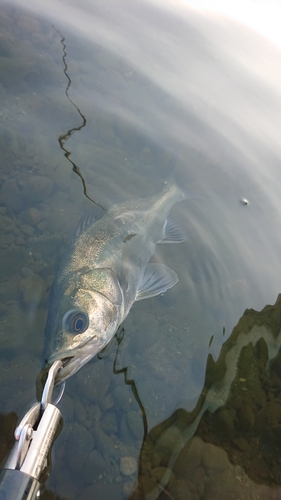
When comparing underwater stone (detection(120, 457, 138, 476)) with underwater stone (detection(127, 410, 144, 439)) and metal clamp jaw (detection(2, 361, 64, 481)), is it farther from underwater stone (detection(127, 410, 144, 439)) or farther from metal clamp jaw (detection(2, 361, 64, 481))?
metal clamp jaw (detection(2, 361, 64, 481))

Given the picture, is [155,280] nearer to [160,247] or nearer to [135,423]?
[160,247]

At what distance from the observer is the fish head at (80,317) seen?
105 inches

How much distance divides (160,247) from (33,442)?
3103mm

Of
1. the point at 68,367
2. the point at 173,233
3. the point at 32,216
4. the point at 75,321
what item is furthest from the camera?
the point at 173,233

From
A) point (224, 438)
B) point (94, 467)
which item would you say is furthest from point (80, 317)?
point (224, 438)

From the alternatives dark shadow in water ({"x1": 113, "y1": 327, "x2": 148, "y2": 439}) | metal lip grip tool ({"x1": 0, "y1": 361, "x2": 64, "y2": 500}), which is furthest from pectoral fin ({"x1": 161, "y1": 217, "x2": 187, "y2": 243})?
metal lip grip tool ({"x1": 0, "y1": 361, "x2": 64, "y2": 500})

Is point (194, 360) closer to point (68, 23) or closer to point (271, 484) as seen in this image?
point (271, 484)

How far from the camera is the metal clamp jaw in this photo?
5.51 ft

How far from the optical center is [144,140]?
5590mm

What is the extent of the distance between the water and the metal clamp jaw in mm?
1147

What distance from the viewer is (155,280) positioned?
3.92 metres

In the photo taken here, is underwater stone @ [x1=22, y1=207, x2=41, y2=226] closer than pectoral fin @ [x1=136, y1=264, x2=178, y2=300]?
No

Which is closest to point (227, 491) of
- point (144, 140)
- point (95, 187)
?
point (95, 187)

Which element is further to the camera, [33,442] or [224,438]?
[224,438]
